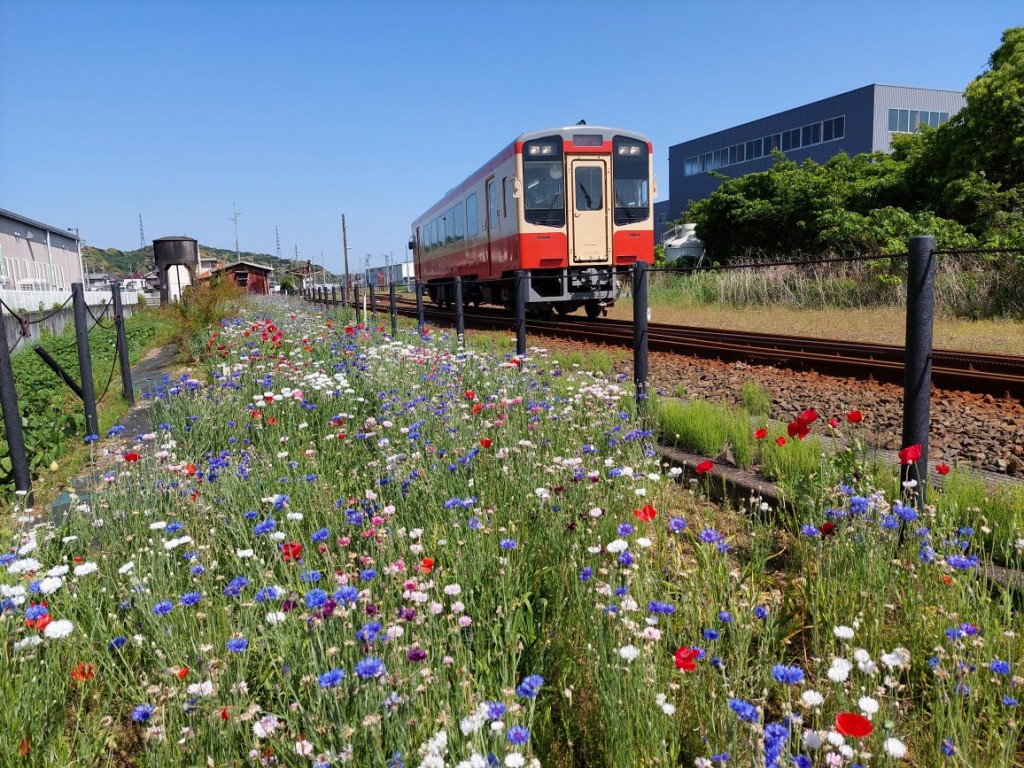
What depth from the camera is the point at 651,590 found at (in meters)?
2.24

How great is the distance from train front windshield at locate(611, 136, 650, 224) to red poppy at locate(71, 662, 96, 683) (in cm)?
1257

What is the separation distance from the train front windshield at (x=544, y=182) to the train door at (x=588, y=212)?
0.81 feet

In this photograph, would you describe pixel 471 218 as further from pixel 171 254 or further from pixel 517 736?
pixel 171 254

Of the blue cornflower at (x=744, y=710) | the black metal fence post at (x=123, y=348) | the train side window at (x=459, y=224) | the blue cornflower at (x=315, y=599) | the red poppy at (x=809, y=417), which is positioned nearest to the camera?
the blue cornflower at (x=744, y=710)

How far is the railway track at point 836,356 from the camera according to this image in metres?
6.23

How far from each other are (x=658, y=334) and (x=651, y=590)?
29.7ft

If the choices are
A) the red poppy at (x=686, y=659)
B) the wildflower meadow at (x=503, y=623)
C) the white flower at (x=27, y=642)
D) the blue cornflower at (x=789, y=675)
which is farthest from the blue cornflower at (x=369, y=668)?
the white flower at (x=27, y=642)

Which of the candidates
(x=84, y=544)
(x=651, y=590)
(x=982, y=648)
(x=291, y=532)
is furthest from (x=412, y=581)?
(x=84, y=544)

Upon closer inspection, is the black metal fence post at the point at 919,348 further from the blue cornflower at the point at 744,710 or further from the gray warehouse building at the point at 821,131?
the gray warehouse building at the point at 821,131

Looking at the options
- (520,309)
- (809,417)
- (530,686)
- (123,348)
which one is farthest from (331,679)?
(123,348)

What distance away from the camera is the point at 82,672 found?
6.55ft

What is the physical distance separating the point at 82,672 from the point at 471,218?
49.0 ft

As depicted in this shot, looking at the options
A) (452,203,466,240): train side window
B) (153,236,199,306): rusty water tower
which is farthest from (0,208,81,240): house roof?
(452,203,466,240): train side window

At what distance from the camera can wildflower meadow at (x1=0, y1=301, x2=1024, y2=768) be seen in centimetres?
161
